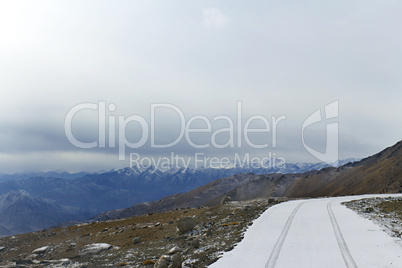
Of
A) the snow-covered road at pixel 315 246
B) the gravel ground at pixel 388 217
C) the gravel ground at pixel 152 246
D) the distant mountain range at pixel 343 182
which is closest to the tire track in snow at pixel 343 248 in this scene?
the snow-covered road at pixel 315 246

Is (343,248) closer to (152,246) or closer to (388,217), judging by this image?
(388,217)

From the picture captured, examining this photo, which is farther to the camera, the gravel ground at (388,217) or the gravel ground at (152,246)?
the gravel ground at (388,217)

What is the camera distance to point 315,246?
13000 millimetres

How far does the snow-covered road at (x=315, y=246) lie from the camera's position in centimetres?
1102

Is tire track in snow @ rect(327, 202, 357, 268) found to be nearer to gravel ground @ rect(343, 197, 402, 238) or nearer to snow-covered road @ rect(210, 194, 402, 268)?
snow-covered road @ rect(210, 194, 402, 268)

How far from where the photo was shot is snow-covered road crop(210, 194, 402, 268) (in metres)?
11.0

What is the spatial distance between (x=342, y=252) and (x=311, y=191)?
135 metres

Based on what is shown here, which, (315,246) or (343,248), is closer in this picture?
(343,248)

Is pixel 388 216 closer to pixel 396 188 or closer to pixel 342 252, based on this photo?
pixel 342 252

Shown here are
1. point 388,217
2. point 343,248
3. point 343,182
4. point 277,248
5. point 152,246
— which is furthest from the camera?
point 343,182

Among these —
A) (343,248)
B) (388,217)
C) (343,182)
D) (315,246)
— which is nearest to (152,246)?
(315,246)

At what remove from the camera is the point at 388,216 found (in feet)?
66.3

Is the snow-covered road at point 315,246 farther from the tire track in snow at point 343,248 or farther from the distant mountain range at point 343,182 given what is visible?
the distant mountain range at point 343,182

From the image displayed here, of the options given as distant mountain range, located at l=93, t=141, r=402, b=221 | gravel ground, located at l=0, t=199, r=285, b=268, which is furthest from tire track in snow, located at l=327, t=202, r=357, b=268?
distant mountain range, located at l=93, t=141, r=402, b=221
